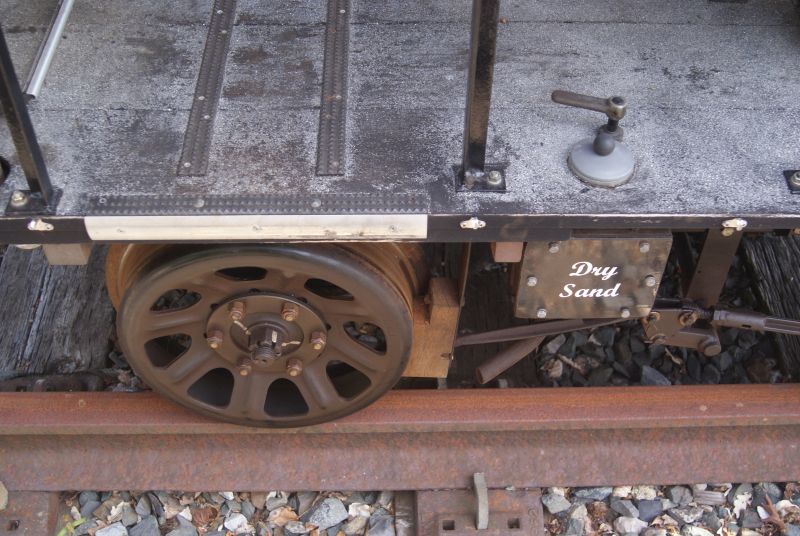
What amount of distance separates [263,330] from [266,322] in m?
0.03

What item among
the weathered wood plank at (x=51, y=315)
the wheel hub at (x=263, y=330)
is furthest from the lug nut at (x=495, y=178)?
the weathered wood plank at (x=51, y=315)

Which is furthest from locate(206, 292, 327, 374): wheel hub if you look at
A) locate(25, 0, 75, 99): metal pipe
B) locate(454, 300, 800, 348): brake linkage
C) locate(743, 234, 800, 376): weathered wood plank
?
locate(743, 234, 800, 376): weathered wood plank

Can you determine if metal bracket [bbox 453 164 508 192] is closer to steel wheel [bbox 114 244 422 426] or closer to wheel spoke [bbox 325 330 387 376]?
steel wheel [bbox 114 244 422 426]

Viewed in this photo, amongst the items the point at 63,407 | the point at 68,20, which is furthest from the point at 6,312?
the point at 68,20

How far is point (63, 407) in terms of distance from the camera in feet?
10.6

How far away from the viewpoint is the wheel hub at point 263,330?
285cm

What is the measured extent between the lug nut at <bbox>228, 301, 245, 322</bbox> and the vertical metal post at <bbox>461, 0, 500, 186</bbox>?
843 millimetres

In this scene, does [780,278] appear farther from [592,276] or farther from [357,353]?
[357,353]

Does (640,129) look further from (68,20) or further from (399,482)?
(68,20)

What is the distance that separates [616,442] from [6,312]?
2.53m

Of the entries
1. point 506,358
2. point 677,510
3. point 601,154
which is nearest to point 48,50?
point 601,154

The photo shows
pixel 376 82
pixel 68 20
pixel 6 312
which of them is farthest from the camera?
pixel 6 312

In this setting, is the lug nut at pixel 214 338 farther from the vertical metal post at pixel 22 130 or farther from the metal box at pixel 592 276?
the metal box at pixel 592 276

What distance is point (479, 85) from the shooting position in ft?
7.63
